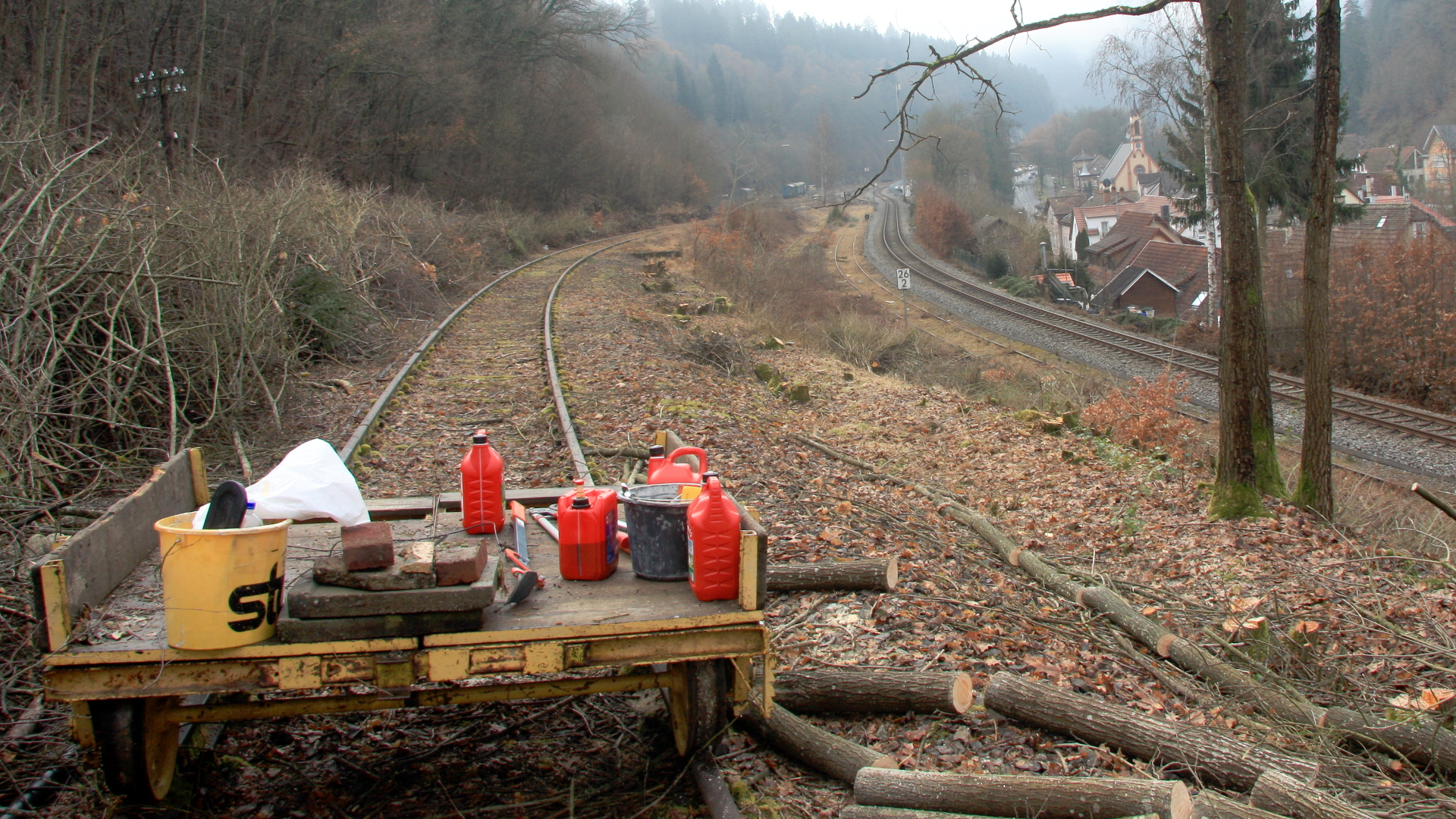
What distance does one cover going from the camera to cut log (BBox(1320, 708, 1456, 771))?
12.7ft

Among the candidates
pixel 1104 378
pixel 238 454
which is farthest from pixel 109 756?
pixel 1104 378

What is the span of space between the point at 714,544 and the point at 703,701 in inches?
25.4

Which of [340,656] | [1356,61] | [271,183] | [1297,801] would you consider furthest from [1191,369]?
[1356,61]

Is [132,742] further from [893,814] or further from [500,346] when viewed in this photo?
[500,346]

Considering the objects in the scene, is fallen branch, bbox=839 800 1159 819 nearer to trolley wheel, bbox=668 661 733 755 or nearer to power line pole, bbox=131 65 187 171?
trolley wheel, bbox=668 661 733 755

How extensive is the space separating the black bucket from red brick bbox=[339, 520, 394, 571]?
3.05 ft

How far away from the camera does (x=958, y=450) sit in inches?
457

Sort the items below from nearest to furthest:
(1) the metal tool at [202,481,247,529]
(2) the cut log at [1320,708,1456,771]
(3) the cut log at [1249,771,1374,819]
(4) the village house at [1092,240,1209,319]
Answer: (1) the metal tool at [202,481,247,529] → (3) the cut log at [1249,771,1374,819] → (2) the cut log at [1320,708,1456,771] → (4) the village house at [1092,240,1209,319]

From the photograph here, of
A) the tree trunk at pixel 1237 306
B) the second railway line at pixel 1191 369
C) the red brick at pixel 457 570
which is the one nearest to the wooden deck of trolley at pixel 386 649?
the red brick at pixel 457 570

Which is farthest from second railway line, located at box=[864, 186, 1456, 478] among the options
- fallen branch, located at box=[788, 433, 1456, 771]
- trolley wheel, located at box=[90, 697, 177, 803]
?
trolley wheel, located at box=[90, 697, 177, 803]

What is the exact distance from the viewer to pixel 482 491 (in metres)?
4.06

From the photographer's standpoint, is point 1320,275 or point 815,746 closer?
point 815,746

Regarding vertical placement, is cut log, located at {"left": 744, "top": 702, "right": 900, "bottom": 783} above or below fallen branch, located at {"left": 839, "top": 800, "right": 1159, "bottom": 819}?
below

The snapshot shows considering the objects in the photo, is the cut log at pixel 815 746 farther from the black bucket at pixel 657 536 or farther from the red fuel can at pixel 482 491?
the red fuel can at pixel 482 491
